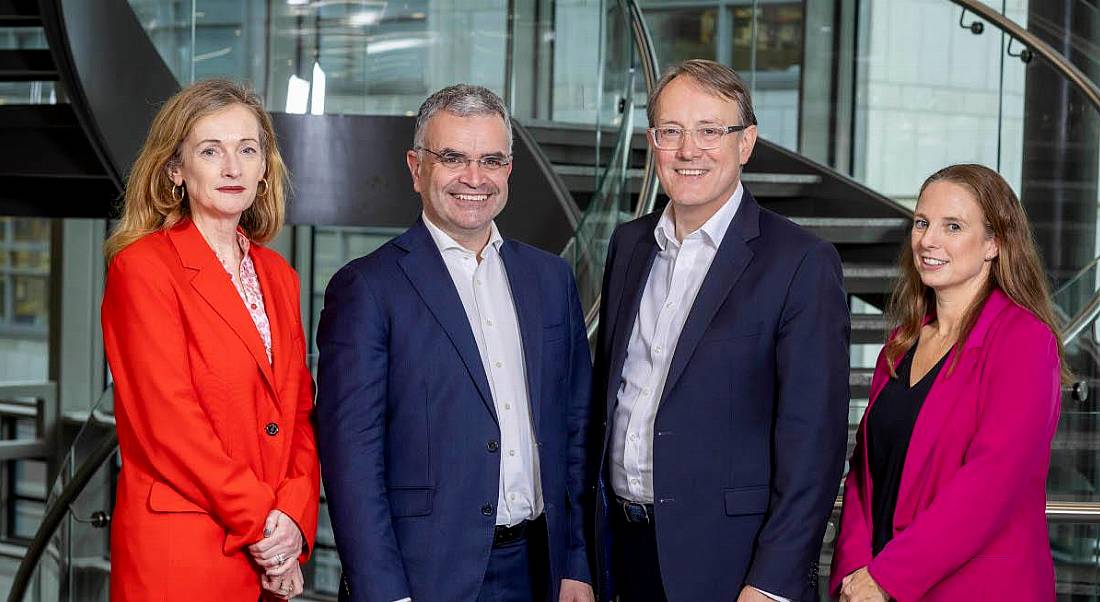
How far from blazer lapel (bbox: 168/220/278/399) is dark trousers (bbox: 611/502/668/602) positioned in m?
0.70

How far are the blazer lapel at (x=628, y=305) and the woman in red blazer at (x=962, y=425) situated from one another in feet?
1.60

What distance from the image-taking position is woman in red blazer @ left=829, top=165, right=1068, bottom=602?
212cm

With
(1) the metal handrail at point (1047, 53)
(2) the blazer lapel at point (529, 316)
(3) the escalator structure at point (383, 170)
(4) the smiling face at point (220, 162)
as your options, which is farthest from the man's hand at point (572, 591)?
(1) the metal handrail at point (1047, 53)

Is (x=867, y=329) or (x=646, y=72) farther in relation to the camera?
(x=646, y=72)

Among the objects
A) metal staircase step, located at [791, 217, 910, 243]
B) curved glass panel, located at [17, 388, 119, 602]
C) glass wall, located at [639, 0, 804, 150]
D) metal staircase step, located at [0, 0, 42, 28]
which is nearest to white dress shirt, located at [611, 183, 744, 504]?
curved glass panel, located at [17, 388, 119, 602]

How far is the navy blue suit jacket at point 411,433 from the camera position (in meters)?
2.14

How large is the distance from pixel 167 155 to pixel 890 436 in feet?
4.66

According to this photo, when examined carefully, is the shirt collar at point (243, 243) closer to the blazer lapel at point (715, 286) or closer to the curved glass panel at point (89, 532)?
the blazer lapel at point (715, 286)

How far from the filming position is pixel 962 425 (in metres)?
2.17

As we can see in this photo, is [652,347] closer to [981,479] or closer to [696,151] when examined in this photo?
[696,151]

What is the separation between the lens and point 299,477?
2.24m

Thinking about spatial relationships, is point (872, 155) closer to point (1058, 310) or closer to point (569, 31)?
point (569, 31)

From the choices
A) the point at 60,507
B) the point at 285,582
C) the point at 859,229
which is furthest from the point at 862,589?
the point at 859,229

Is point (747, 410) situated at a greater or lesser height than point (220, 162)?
lesser
